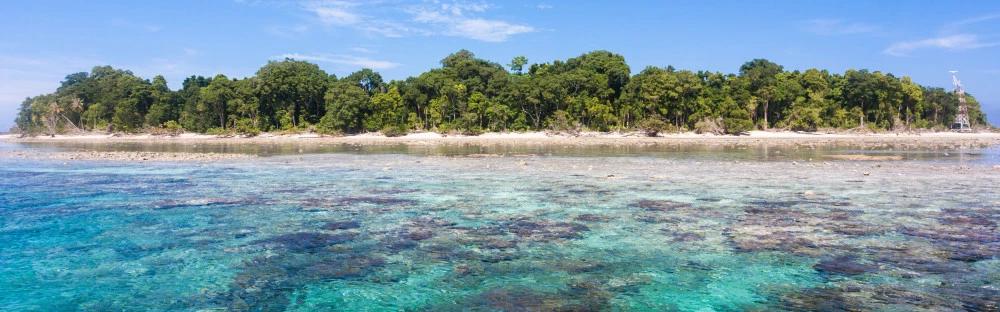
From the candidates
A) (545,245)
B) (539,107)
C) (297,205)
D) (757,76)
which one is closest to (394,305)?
(545,245)

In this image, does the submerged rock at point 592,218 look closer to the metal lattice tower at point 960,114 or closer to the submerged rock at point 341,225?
the submerged rock at point 341,225

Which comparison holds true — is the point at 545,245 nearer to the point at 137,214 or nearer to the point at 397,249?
the point at 397,249

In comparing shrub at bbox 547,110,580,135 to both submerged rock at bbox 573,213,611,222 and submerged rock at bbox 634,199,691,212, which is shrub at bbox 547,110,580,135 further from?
submerged rock at bbox 573,213,611,222

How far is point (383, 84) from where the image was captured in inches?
3986

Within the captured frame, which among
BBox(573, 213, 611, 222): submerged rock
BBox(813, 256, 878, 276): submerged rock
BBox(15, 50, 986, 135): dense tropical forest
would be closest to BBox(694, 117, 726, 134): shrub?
BBox(15, 50, 986, 135): dense tropical forest

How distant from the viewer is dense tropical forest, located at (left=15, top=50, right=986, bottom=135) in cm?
8469

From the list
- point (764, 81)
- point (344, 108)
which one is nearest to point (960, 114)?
point (764, 81)

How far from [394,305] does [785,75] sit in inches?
3829

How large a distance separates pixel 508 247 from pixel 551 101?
76776 millimetres

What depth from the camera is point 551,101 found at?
285 feet

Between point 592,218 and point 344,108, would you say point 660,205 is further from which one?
point 344,108

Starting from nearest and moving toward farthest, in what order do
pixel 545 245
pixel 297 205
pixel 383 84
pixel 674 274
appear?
pixel 674 274 < pixel 545 245 < pixel 297 205 < pixel 383 84

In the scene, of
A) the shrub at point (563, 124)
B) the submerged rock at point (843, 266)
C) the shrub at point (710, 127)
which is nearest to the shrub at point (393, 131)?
the shrub at point (563, 124)

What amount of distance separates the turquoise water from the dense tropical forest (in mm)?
64600
